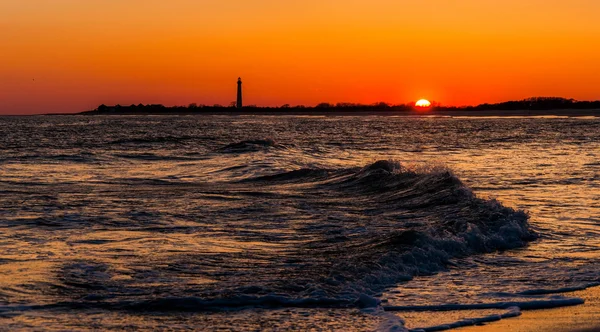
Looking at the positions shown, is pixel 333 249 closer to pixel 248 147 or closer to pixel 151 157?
pixel 151 157

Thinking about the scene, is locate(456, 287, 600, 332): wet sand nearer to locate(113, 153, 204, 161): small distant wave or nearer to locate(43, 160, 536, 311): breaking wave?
locate(43, 160, 536, 311): breaking wave

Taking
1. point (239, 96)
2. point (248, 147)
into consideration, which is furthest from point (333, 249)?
point (239, 96)

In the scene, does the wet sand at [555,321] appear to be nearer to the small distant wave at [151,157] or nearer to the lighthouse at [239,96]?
the small distant wave at [151,157]

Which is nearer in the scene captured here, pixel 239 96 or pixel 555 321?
pixel 555 321

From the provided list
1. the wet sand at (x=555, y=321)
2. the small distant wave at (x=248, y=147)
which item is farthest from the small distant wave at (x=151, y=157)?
the wet sand at (x=555, y=321)

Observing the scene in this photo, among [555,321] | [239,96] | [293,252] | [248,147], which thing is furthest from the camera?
[239,96]

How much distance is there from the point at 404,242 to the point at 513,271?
163 centimetres

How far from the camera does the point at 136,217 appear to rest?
12719 mm

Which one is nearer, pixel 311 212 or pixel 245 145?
pixel 311 212

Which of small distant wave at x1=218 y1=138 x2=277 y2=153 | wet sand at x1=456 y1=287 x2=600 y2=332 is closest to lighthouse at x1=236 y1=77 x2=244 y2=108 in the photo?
small distant wave at x1=218 y1=138 x2=277 y2=153

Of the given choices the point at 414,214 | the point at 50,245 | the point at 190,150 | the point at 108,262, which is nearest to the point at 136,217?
the point at 50,245

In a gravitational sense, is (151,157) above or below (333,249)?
below

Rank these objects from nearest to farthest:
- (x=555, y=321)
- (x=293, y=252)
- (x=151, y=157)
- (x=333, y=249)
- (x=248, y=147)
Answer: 1. (x=555, y=321)
2. (x=293, y=252)
3. (x=333, y=249)
4. (x=151, y=157)
5. (x=248, y=147)

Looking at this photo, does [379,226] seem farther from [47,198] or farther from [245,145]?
[245,145]
